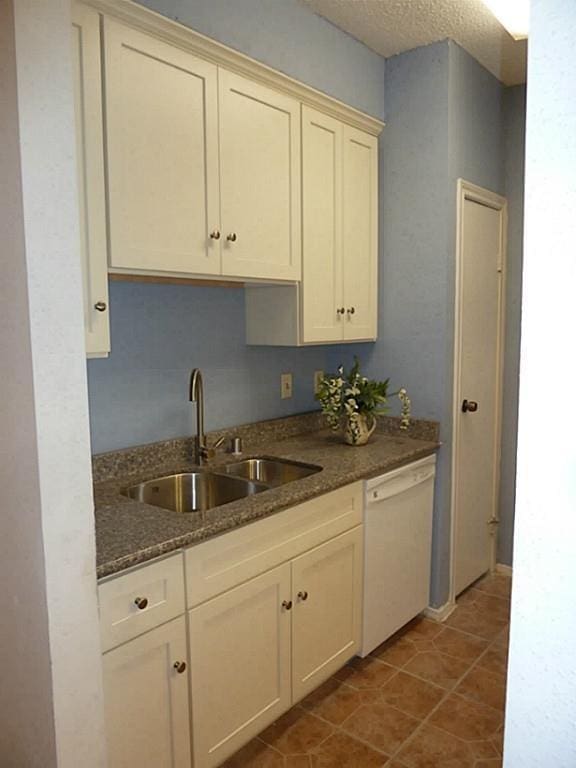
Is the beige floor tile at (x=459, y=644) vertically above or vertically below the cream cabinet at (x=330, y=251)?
below

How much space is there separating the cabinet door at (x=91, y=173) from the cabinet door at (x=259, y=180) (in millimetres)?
486

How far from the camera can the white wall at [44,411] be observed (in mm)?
1180

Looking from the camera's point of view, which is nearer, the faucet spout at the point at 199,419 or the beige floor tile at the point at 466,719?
the beige floor tile at the point at 466,719

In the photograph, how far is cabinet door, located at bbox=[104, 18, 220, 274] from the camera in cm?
170

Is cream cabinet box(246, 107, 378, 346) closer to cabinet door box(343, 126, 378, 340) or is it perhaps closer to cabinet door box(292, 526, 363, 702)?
cabinet door box(343, 126, 378, 340)

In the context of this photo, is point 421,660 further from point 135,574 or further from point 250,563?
point 135,574

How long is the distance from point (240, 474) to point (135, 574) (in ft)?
3.23

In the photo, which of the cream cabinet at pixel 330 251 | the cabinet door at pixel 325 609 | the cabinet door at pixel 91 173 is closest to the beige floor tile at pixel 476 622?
the cabinet door at pixel 325 609

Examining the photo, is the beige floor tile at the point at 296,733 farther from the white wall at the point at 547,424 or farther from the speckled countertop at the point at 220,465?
the white wall at the point at 547,424

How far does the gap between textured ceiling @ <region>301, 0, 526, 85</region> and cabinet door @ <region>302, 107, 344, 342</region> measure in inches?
16.5

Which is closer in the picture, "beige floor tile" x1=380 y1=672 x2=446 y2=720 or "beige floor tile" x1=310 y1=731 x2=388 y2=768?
"beige floor tile" x1=310 y1=731 x2=388 y2=768

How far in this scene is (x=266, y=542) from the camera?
74.8 inches

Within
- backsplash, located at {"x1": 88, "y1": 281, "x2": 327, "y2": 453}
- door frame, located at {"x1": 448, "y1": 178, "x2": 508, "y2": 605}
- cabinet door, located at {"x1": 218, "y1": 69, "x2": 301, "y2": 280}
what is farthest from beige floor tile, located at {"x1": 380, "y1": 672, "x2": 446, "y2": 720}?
cabinet door, located at {"x1": 218, "y1": 69, "x2": 301, "y2": 280}

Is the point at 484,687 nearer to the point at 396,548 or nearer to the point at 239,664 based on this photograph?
the point at 396,548
